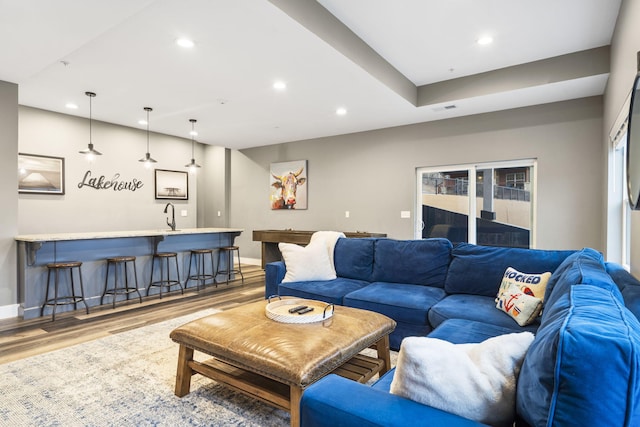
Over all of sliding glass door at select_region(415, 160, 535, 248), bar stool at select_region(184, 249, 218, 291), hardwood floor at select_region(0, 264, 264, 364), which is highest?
sliding glass door at select_region(415, 160, 535, 248)

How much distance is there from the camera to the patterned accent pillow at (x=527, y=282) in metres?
2.38

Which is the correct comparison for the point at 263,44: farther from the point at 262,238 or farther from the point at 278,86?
the point at 262,238

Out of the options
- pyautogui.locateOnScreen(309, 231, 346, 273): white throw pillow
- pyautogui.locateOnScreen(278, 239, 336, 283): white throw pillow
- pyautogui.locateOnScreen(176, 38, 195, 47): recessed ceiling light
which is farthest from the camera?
pyautogui.locateOnScreen(309, 231, 346, 273): white throw pillow

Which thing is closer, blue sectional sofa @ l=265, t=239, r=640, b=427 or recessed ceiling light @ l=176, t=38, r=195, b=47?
blue sectional sofa @ l=265, t=239, r=640, b=427

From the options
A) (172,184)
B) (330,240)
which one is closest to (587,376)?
(330,240)

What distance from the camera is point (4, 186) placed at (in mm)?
3865

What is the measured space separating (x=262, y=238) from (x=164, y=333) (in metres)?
3.39

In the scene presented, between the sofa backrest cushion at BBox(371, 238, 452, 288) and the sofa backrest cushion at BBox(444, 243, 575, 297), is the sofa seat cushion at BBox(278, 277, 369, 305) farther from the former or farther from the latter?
the sofa backrest cushion at BBox(444, 243, 575, 297)

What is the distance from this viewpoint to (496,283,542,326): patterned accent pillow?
7.43 feet

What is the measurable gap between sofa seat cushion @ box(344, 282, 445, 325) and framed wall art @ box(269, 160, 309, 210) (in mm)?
4157

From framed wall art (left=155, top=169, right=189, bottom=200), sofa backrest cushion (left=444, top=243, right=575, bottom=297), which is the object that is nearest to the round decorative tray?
sofa backrest cushion (left=444, top=243, right=575, bottom=297)

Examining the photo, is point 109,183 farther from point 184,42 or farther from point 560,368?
point 560,368

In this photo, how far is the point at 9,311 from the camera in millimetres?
3906

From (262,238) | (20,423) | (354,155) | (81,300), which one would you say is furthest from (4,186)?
(354,155)
